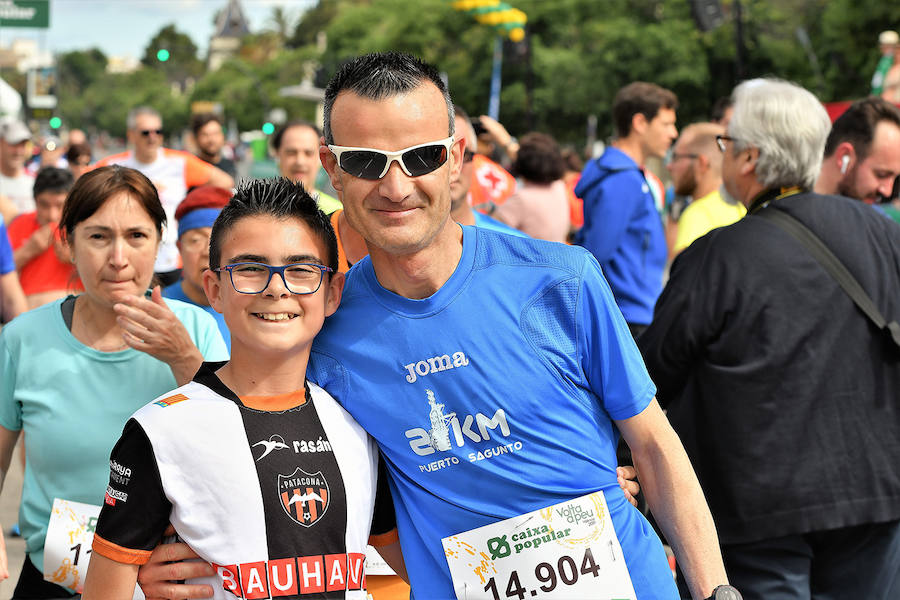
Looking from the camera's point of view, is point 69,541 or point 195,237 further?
point 195,237

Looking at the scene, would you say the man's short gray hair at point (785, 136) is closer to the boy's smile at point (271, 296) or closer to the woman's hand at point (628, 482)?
the woman's hand at point (628, 482)

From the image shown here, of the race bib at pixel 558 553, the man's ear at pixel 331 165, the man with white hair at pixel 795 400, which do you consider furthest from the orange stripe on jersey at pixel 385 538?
the man with white hair at pixel 795 400

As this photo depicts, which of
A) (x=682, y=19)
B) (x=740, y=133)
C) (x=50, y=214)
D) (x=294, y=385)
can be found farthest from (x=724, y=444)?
(x=682, y=19)

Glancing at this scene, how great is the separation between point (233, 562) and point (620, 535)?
0.85 m

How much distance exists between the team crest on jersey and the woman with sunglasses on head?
66 centimetres

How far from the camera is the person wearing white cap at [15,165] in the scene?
32.9ft

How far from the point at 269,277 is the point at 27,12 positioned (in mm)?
27742

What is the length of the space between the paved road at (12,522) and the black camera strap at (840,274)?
3525mm

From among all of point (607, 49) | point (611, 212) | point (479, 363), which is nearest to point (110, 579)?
point (479, 363)

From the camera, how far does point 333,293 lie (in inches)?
101

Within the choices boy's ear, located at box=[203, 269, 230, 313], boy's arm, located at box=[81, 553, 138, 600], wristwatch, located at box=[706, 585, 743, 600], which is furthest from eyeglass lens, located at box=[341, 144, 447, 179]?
wristwatch, located at box=[706, 585, 743, 600]

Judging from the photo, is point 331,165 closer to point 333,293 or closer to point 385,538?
point 333,293

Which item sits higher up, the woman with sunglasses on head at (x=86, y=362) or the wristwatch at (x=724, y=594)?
the woman with sunglasses on head at (x=86, y=362)

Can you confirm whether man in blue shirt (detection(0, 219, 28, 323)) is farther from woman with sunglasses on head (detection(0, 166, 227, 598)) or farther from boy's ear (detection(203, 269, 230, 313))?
boy's ear (detection(203, 269, 230, 313))
